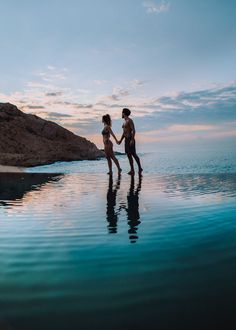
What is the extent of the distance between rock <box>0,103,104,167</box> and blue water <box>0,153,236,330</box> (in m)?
14.2

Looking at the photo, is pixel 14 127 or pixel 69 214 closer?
pixel 69 214

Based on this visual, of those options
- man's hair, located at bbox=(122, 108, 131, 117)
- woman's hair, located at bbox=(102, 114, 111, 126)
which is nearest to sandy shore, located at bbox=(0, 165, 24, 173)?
woman's hair, located at bbox=(102, 114, 111, 126)

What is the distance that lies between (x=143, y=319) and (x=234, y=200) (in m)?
4.71

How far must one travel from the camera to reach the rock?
71.3 feet

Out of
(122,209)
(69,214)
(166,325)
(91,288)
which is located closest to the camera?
(166,325)

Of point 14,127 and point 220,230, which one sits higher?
point 14,127

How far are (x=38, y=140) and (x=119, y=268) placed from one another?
2150 centimetres

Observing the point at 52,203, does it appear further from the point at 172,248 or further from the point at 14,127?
the point at 14,127

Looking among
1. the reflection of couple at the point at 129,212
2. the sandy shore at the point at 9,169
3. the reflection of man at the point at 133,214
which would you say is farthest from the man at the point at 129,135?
the reflection of man at the point at 133,214

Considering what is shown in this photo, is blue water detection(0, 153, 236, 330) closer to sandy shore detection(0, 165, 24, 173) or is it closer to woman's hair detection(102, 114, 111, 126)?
woman's hair detection(102, 114, 111, 126)

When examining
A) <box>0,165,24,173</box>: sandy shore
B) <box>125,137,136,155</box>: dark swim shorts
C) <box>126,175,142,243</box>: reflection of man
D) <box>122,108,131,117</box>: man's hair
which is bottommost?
<box>126,175,142,243</box>: reflection of man

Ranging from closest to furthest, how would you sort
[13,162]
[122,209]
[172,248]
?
[172,248] → [122,209] → [13,162]

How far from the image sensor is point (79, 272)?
9.75 ft

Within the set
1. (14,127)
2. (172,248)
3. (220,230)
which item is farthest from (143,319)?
(14,127)
